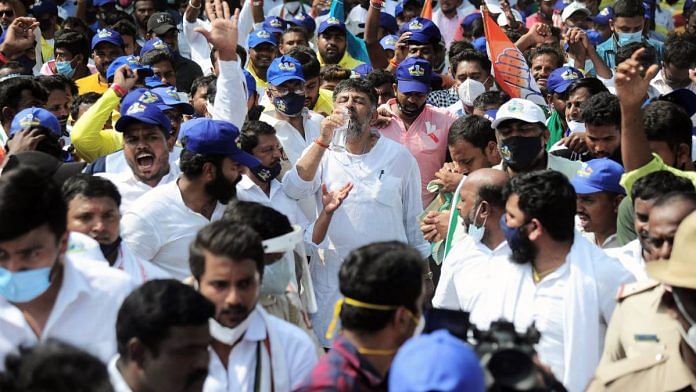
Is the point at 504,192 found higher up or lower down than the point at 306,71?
higher up

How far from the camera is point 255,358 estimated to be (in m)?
4.09

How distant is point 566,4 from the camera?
45.9ft

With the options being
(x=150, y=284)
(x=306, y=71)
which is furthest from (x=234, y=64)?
(x=150, y=284)

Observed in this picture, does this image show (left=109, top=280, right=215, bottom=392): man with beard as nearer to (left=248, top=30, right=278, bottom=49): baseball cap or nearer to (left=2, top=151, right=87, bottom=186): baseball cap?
Answer: (left=2, top=151, right=87, bottom=186): baseball cap

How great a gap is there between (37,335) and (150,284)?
696 mm

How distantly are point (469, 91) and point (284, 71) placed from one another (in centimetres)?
179

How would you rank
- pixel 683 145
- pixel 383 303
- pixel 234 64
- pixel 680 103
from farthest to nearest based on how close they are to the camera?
1. pixel 680 103
2. pixel 234 64
3. pixel 683 145
4. pixel 383 303

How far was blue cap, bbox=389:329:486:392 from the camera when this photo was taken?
278 cm

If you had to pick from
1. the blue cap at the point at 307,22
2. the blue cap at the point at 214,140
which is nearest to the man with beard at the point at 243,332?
the blue cap at the point at 214,140

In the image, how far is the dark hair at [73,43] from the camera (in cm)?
1048

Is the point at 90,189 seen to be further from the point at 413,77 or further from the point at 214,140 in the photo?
the point at 413,77

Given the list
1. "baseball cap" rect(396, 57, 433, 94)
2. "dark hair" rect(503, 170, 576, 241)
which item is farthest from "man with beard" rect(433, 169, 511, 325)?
"baseball cap" rect(396, 57, 433, 94)

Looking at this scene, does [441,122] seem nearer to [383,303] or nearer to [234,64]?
[234,64]

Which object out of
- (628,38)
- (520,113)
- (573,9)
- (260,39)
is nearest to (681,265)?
(520,113)
